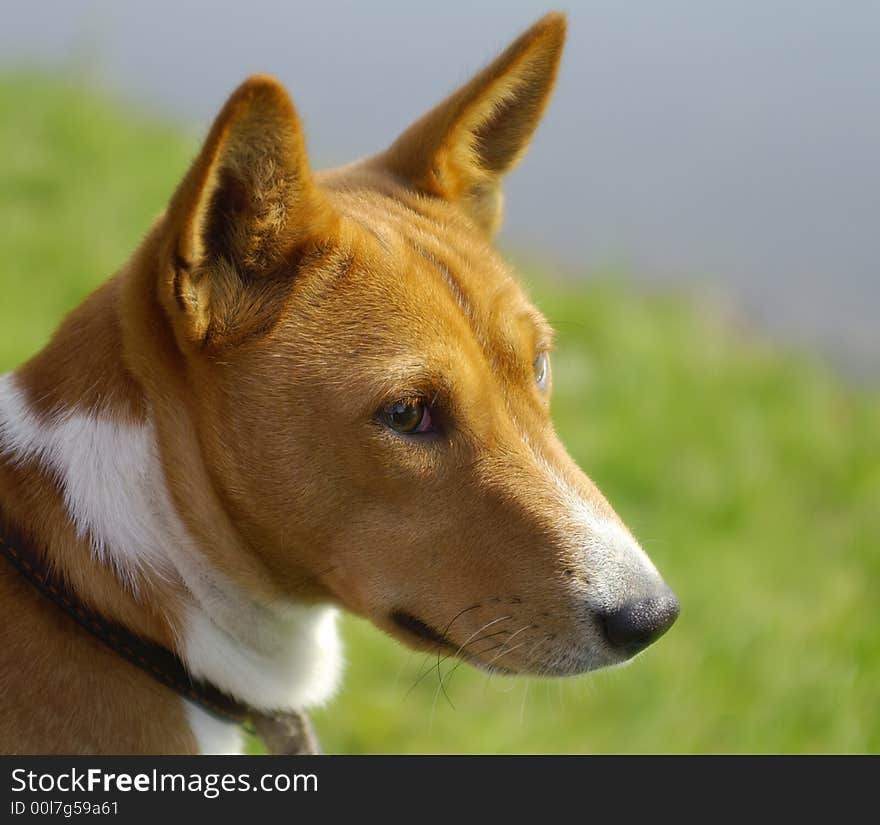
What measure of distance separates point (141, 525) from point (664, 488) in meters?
4.02

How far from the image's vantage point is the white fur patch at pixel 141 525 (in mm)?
2857

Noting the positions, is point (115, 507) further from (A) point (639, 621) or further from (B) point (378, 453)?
(A) point (639, 621)

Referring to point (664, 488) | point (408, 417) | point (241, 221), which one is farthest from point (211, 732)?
point (664, 488)

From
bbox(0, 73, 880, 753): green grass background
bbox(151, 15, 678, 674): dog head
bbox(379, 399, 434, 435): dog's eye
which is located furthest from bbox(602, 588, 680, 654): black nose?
bbox(0, 73, 880, 753): green grass background

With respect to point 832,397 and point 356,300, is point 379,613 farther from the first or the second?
point 832,397

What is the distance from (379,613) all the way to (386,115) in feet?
28.7

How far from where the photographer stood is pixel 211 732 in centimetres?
300

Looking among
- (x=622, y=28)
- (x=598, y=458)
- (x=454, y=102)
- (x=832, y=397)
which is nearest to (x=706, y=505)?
(x=598, y=458)

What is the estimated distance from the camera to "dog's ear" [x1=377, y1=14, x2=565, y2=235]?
3309 millimetres

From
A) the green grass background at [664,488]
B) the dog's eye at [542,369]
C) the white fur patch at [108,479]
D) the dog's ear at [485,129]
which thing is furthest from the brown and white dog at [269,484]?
the green grass background at [664,488]

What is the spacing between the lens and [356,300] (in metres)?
3.00

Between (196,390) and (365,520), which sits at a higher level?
(196,390)

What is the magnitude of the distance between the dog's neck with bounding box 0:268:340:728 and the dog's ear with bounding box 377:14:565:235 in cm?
107
